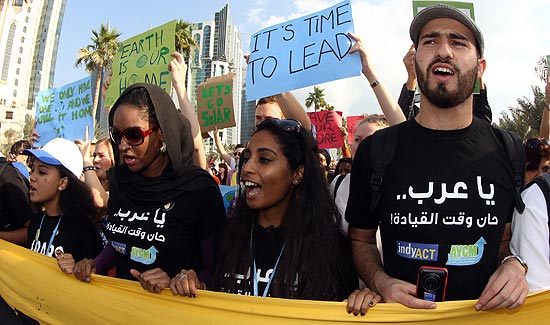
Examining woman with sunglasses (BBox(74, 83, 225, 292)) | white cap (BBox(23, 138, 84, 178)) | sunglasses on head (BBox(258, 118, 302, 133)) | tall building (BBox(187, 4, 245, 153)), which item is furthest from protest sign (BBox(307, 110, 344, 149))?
tall building (BBox(187, 4, 245, 153))

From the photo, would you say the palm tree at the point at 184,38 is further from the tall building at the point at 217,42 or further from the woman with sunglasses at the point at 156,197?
the tall building at the point at 217,42

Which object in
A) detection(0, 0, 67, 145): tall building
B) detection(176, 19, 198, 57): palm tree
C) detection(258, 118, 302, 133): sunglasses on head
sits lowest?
detection(258, 118, 302, 133): sunglasses on head

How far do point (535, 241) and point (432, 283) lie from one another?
47 centimetres

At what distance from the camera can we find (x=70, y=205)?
316 centimetres

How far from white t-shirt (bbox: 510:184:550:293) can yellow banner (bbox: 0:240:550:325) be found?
2.8 inches

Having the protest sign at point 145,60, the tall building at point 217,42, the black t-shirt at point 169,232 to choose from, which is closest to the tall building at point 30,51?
the tall building at point 217,42

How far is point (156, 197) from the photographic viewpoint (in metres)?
2.38

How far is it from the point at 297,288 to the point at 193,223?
0.66m

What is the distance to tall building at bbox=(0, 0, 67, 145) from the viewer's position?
10331 centimetres

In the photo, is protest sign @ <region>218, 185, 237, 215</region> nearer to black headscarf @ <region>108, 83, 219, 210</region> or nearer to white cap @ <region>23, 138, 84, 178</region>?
white cap @ <region>23, 138, 84, 178</region>

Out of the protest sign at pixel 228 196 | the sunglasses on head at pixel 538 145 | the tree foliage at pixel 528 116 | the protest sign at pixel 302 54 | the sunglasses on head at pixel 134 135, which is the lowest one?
the protest sign at pixel 228 196

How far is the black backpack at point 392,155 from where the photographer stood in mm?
1832

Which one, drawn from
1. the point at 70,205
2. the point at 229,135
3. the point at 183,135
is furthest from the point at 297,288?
the point at 229,135

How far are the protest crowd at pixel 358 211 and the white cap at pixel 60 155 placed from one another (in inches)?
22.6
